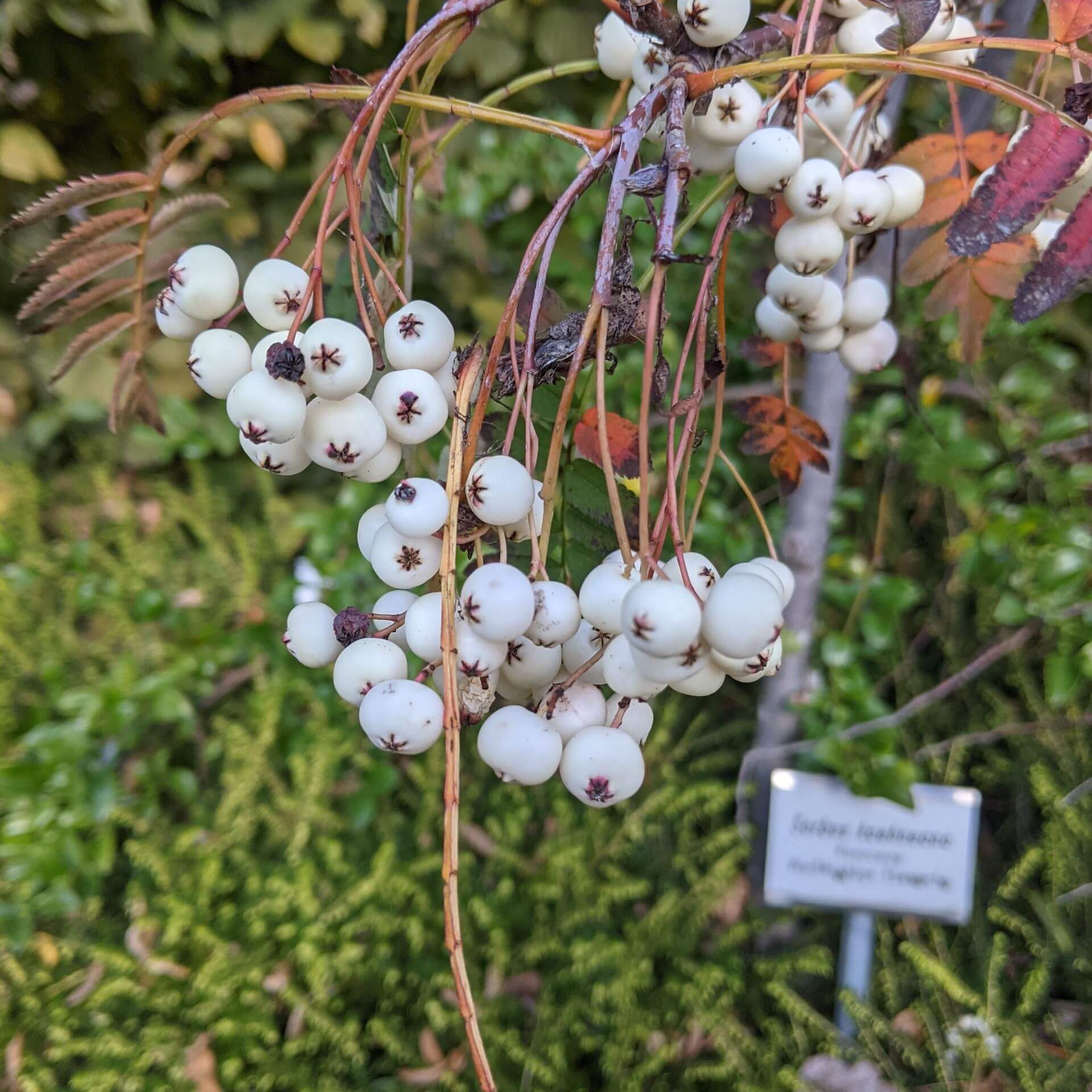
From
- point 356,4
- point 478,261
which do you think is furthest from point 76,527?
point 356,4

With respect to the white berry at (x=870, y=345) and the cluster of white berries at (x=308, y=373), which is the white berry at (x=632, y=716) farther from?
the white berry at (x=870, y=345)

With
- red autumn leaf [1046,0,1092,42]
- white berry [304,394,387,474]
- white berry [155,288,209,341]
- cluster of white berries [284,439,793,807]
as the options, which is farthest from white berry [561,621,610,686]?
red autumn leaf [1046,0,1092,42]

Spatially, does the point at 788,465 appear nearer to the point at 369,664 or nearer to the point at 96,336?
the point at 369,664

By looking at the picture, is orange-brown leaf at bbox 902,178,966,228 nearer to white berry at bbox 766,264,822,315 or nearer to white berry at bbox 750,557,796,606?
white berry at bbox 766,264,822,315

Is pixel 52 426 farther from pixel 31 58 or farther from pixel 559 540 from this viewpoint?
pixel 559 540

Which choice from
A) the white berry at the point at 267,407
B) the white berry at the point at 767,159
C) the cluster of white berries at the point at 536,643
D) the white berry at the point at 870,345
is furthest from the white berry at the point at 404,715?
the white berry at the point at 870,345
